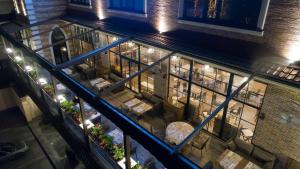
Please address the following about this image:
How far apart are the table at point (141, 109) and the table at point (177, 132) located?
2.18 metres

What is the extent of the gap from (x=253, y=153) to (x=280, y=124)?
4.84 ft

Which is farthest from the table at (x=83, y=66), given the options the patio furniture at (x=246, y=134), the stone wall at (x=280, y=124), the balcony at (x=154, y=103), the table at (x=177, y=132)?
the stone wall at (x=280, y=124)

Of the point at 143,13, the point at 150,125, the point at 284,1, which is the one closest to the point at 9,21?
the point at 143,13

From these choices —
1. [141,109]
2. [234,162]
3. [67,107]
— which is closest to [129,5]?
[141,109]

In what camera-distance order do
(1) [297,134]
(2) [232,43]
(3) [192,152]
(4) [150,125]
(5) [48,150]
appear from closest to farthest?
1. (1) [297,134]
2. (2) [232,43]
3. (3) [192,152]
4. (4) [150,125]
5. (5) [48,150]

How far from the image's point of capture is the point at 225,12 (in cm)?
885

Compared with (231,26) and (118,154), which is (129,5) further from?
(118,154)

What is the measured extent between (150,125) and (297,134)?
597 centimetres

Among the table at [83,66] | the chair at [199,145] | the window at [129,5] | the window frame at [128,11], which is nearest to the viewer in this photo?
the chair at [199,145]

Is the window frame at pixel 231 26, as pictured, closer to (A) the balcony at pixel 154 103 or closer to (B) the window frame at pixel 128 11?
(A) the balcony at pixel 154 103

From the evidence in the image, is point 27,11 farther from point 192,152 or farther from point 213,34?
point 192,152

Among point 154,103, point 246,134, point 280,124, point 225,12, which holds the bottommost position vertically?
point 154,103

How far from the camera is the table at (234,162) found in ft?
24.9

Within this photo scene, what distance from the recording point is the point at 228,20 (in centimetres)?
885
